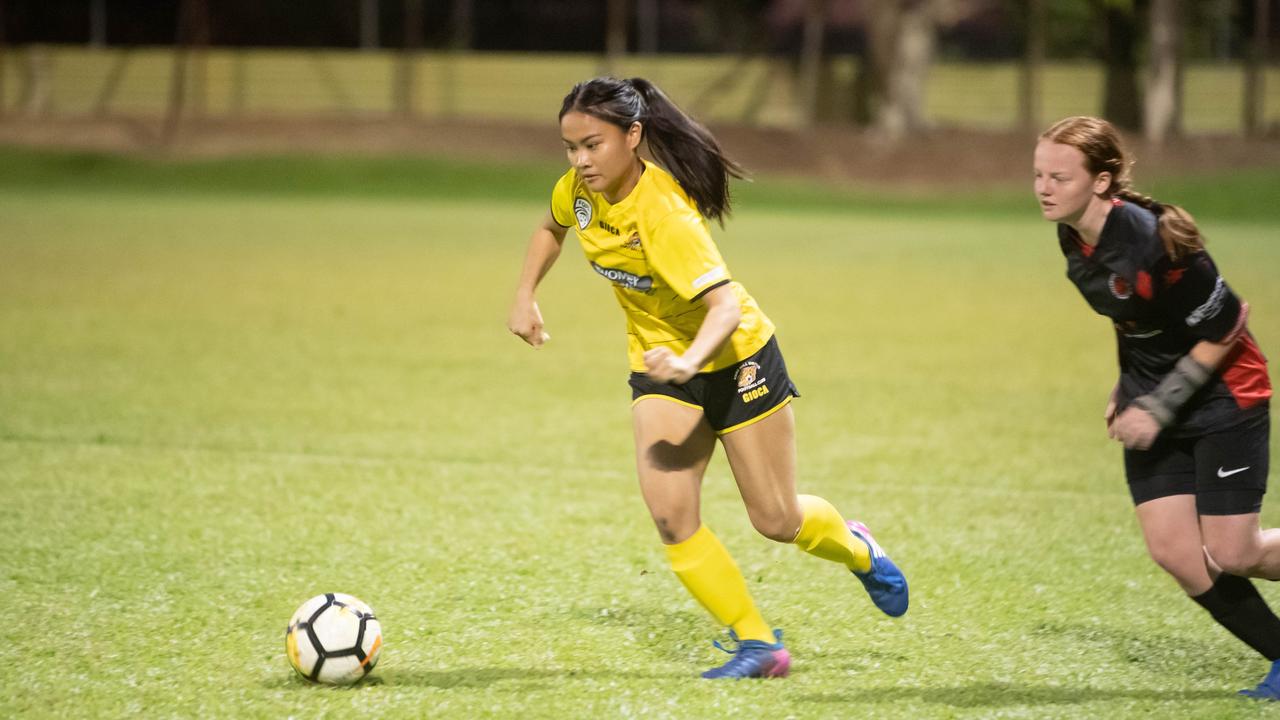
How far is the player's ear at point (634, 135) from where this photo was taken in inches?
168

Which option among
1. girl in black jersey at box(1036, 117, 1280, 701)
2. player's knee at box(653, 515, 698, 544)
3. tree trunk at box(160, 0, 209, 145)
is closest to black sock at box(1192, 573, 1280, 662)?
girl in black jersey at box(1036, 117, 1280, 701)

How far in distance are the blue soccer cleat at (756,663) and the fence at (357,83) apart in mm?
32322

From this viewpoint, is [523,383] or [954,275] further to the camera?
[954,275]

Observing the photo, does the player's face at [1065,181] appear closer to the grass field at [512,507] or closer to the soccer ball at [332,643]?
the grass field at [512,507]

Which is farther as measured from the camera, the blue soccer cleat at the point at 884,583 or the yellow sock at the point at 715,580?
the blue soccer cleat at the point at 884,583

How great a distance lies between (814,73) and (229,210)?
1622 centimetres

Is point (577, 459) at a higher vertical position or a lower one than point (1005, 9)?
lower

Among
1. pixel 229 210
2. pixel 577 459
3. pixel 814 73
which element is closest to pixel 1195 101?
pixel 814 73

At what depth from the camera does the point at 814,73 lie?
36156mm

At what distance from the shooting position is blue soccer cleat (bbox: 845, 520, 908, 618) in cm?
486

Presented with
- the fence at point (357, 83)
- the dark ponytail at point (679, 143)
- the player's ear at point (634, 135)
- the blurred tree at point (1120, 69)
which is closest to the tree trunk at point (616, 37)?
the fence at point (357, 83)

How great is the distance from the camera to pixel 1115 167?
4148 mm

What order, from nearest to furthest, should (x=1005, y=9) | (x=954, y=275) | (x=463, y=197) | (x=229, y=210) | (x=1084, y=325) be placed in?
(x=1084, y=325) < (x=954, y=275) < (x=229, y=210) < (x=463, y=197) < (x=1005, y=9)

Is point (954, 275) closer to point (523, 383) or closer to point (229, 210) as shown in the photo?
point (523, 383)
